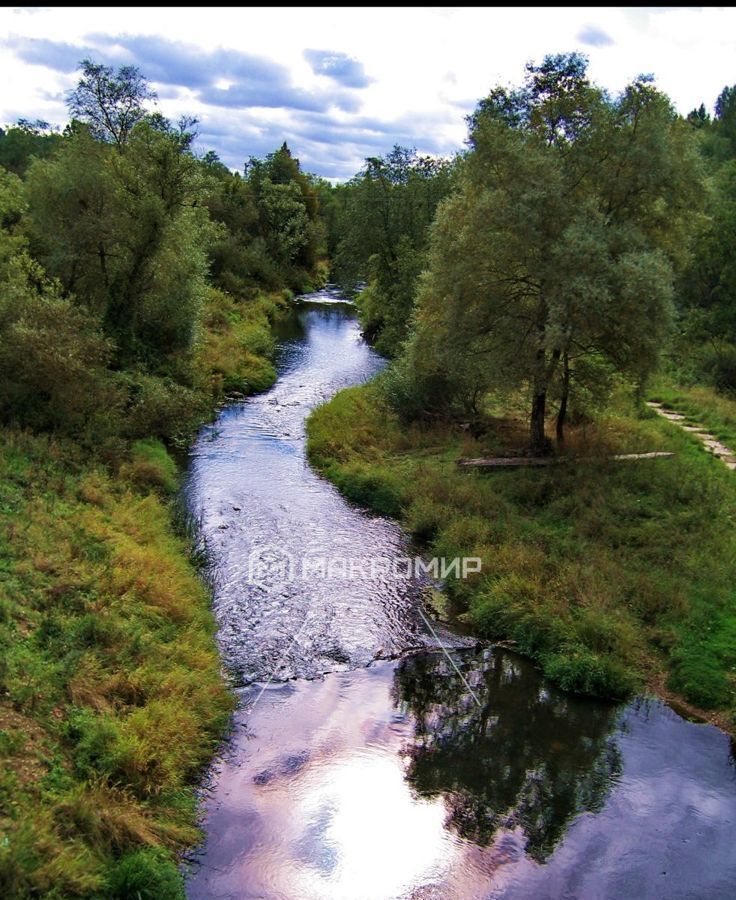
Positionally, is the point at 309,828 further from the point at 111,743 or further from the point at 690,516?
the point at 690,516

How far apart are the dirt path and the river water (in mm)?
11711

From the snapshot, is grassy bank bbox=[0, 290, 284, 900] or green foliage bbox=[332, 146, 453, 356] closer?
grassy bank bbox=[0, 290, 284, 900]

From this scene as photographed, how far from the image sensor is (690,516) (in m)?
18.2

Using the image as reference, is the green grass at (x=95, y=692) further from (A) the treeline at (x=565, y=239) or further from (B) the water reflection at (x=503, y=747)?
(A) the treeline at (x=565, y=239)

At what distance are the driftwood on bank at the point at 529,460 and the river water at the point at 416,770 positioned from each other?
19.9 ft

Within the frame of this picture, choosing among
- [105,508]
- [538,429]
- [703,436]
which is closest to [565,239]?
[538,429]

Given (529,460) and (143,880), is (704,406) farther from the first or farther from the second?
(143,880)

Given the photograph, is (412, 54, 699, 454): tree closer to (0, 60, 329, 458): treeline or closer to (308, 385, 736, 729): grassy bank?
(308, 385, 736, 729): grassy bank

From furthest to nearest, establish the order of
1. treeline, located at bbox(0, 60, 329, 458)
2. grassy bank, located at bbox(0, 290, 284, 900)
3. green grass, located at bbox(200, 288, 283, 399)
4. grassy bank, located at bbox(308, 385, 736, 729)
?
green grass, located at bbox(200, 288, 283, 399) → treeline, located at bbox(0, 60, 329, 458) → grassy bank, located at bbox(308, 385, 736, 729) → grassy bank, located at bbox(0, 290, 284, 900)

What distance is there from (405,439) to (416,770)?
624 inches

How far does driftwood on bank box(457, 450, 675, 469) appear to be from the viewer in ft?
71.0

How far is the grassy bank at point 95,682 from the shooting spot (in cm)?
859

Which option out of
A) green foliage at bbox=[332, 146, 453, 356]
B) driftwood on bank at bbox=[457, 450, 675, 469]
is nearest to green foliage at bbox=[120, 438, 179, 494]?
driftwood on bank at bbox=[457, 450, 675, 469]

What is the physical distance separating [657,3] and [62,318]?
20.5m
